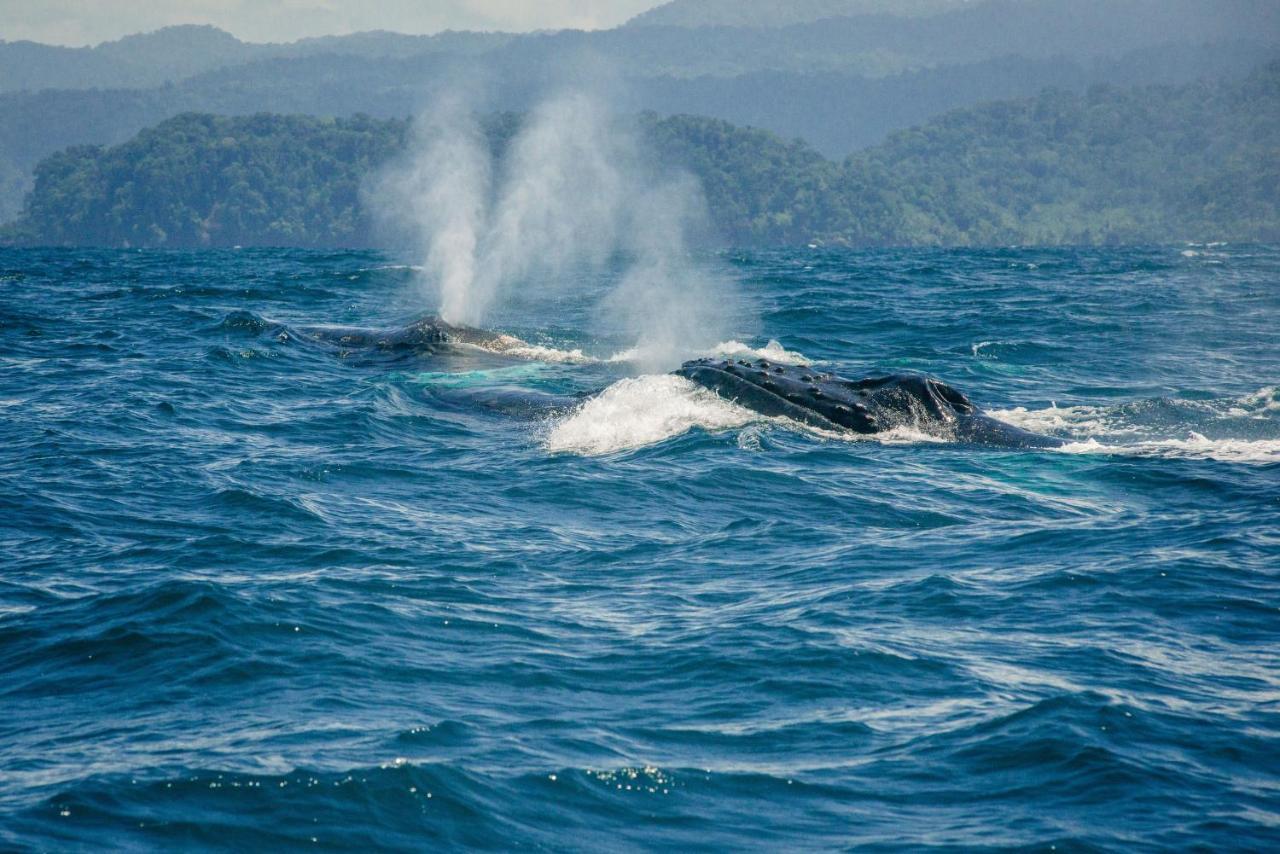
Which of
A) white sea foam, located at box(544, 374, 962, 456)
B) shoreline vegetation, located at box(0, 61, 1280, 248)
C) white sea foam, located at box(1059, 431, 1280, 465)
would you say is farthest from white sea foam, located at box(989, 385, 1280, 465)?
shoreline vegetation, located at box(0, 61, 1280, 248)

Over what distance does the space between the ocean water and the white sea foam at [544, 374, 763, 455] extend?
8 cm

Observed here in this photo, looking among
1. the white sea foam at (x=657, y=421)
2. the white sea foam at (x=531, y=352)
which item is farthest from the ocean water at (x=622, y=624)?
the white sea foam at (x=531, y=352)

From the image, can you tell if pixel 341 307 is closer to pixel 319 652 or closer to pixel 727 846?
pixel 319 652

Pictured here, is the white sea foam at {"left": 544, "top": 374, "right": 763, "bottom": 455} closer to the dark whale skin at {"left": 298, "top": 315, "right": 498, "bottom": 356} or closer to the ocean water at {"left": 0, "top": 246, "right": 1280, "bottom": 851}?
the ocean water at {"left": 0, "top": 246, "right": 1280, "bottom": 851}

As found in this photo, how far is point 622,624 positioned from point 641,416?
341 inches

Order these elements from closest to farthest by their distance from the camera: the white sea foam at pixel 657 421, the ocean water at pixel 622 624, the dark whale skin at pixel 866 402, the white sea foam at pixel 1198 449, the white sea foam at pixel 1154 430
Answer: the ocean water at pixel 622 624, the white sea foam at pixel 1198 449, the white sea foam at pixel 1154 430, the white sea foam at pixel 657 421, the dark whale skin at pixel 866 402

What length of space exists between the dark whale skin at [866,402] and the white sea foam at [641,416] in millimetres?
355

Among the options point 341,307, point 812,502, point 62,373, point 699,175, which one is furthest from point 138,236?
point 812,502

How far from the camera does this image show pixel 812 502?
15195 mm

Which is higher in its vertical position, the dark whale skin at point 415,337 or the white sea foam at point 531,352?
the dark whale skin at point 415,337

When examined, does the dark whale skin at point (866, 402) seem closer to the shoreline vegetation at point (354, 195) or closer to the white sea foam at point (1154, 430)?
the white sea foam at point (1154, 430)

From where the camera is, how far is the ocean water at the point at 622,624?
7879 millimetres

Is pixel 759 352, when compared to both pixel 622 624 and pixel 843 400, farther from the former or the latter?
pixel 622 624

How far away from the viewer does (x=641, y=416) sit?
19.5m
